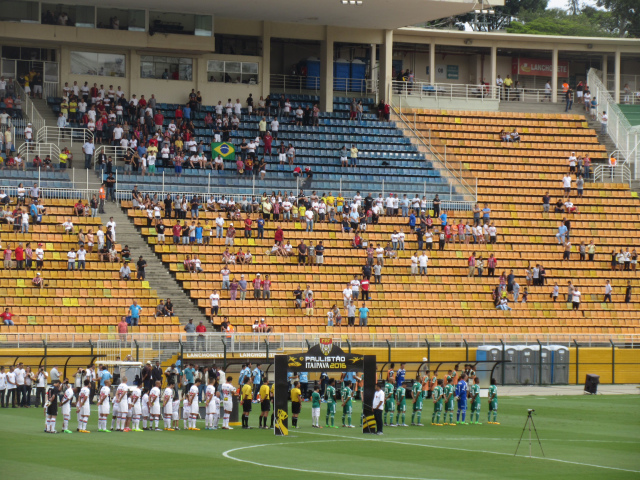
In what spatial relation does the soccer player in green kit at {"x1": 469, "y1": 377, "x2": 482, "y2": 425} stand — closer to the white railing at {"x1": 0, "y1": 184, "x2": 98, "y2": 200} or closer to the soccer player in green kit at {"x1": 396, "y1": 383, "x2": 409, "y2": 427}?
the soccer player in green kit at {"x1": 396, "y1": 383, "x2": 409, "y2": 427}

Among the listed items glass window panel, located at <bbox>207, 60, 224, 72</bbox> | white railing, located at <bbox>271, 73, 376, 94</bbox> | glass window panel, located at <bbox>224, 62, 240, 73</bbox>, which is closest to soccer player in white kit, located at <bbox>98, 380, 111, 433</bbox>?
glass window panel, located at <bbox>207, 60, 224, 72</bbox>

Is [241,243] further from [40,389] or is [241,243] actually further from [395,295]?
[40,389]

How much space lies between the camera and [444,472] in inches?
877

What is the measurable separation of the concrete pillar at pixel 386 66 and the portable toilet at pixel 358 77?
1536 mm

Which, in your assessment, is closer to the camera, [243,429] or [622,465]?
[622,465]

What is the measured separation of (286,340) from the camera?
130ft

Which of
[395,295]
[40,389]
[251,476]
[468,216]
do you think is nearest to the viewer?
[251,476]

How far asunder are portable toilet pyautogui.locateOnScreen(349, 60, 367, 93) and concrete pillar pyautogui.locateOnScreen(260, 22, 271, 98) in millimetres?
5131

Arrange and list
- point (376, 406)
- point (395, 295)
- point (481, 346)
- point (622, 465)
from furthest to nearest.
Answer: point (395, 295) < point (481, 346) < point (376, 406) < point (622, 465)

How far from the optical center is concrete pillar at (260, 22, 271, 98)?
5772cm

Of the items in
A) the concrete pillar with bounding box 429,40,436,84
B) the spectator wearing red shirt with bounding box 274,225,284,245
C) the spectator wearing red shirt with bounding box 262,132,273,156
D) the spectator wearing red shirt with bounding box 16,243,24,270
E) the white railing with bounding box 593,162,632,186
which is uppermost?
the concrete pillar with bounding box 429,40,436,84

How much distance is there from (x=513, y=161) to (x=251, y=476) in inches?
1490

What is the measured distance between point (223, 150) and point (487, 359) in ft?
57.2

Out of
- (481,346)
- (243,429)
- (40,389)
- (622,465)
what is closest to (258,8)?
(481,346)
